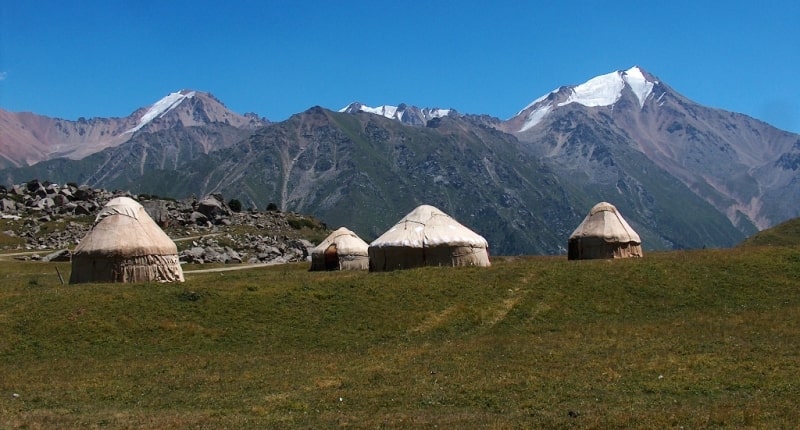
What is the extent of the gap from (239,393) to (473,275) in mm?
19792

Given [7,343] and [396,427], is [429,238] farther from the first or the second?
[396,427]

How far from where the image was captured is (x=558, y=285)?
39438 millimetres

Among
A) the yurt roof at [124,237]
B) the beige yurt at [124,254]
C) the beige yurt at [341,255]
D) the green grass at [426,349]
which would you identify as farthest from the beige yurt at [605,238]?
the yurt roof at [124,237]

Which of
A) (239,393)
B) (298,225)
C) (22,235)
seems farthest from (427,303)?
(298,225)

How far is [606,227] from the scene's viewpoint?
2062 inches

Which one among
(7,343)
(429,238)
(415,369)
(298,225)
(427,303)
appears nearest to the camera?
(415,369)

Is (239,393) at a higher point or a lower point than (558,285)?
lower

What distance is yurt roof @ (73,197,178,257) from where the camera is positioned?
4325cm

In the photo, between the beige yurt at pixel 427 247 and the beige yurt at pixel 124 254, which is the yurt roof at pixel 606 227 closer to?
the beige yurt at pixel 427 247

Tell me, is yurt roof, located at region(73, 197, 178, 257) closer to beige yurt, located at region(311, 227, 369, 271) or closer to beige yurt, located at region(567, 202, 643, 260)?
beige yurt, located at region(311, 227, 369, 271)

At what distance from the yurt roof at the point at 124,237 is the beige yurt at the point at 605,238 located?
2817cm

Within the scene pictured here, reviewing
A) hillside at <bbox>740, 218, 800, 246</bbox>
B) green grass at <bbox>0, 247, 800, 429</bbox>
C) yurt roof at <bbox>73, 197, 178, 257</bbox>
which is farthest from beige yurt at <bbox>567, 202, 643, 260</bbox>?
hillside at <bbox>740, 218, 800, 246</bbox>

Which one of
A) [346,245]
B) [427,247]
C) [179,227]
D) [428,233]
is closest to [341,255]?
[346,245]

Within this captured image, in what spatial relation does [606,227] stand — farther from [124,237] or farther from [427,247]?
[124,237]
